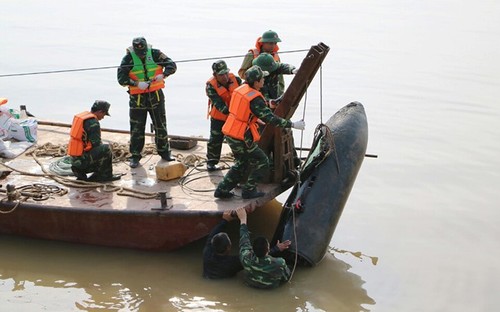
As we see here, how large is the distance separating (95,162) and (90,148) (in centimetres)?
17

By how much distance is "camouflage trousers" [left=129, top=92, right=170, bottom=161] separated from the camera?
28.2ft

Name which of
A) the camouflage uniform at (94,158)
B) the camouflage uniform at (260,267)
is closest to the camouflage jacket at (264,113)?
the camouflage uniform at (260,267)

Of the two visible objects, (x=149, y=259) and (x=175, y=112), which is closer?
(x=149, y=259)

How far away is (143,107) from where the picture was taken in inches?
339

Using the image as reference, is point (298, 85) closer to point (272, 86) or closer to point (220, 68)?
point (220, 68)

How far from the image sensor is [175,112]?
14.5 m

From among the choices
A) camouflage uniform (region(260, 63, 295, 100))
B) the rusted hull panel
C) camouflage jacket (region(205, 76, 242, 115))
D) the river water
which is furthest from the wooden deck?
camouflage uniform (region(260, 63, 295, 100))

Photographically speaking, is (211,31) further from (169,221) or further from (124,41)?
(169,221)

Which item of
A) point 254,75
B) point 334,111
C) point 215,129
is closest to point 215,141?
point 215,129

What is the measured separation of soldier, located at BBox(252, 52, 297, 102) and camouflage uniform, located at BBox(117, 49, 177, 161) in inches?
43.1

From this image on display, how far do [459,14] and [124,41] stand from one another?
1193 cm

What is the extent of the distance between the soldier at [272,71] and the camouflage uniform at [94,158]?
6.35 feet

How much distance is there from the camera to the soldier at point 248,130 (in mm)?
7305

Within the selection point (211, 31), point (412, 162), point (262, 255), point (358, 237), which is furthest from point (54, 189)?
point (211, 31)
